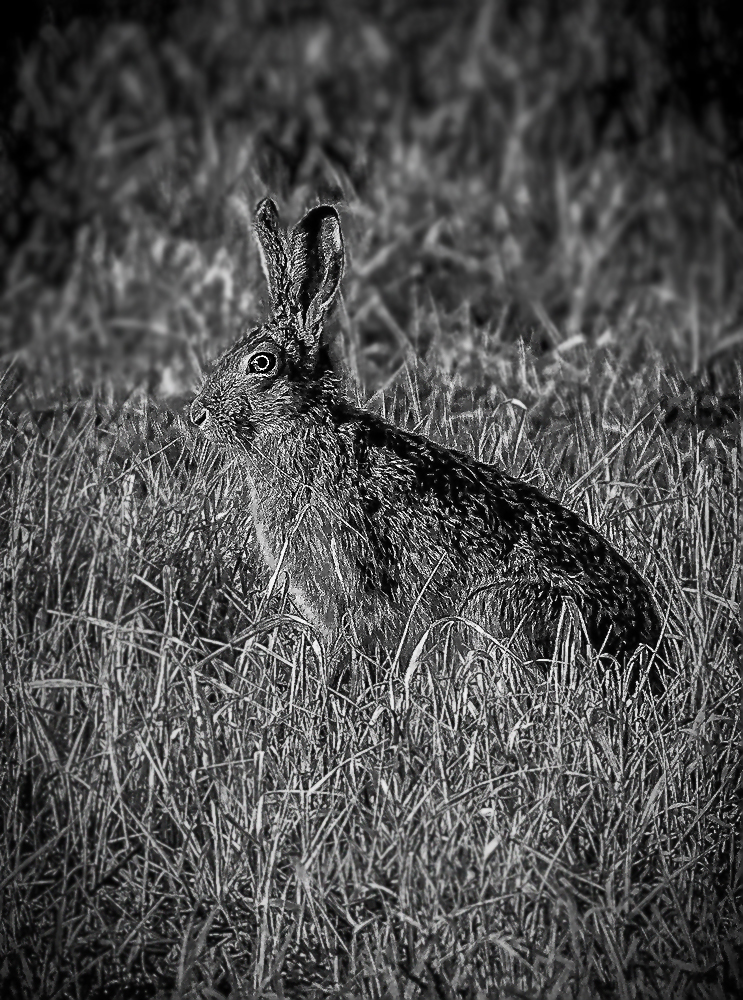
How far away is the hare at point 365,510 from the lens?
3.21 metres

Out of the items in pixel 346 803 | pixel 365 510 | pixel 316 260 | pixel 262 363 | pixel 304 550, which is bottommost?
pixel 346 803

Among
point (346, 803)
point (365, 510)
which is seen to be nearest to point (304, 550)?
point (365, 510)

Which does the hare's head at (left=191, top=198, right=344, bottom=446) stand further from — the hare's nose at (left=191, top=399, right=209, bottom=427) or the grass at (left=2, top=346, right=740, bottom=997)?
the grass at (left=2, top=346, right=740, bottom=997)

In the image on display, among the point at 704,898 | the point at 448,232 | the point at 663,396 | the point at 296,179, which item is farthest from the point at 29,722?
the point at 448,232

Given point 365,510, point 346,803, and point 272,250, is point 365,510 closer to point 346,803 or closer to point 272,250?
point 272,250

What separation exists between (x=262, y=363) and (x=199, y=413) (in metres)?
0.19

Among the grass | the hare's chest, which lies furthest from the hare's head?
the grass

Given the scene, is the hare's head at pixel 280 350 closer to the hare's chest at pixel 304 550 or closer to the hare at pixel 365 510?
the hare at pixel 365 510

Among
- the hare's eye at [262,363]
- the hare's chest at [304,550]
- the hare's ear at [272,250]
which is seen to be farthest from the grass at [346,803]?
the hare's ear at [272,250]

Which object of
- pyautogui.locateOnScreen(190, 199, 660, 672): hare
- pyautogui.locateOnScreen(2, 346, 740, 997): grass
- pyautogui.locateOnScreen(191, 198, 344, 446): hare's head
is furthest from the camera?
pyautogui.locateOnScreen(191, 198, 344, 446): hare's head

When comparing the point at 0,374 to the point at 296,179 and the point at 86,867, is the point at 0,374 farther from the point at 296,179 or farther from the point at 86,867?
the point at 86,867

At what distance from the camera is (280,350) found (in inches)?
Answer: 133

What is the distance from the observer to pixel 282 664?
123 inches

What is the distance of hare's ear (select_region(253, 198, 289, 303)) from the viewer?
131 inches
